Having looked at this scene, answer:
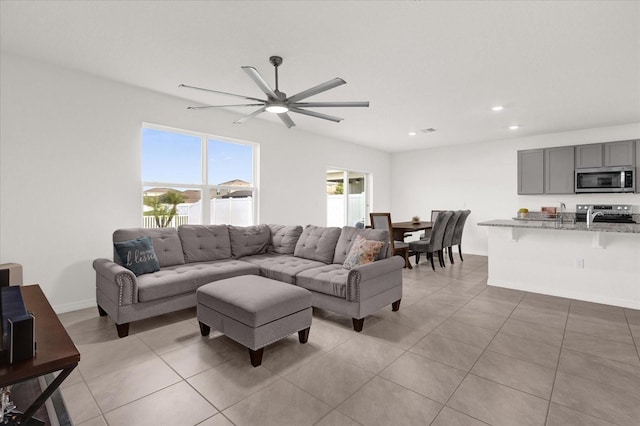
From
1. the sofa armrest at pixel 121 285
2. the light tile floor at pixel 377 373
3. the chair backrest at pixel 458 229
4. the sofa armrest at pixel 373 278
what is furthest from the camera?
the chair backrest at pixel 458 229

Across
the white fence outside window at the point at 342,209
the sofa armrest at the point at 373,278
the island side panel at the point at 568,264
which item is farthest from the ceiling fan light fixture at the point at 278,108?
the white fence outside window at the point at 342,209

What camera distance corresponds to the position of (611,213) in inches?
223

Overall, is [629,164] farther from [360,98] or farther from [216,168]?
[216,168]

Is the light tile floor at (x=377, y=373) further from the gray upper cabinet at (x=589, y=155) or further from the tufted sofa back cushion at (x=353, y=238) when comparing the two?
the gray upper cabinet at (x=589, y=155)

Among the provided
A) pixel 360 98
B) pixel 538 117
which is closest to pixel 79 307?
pixel 360 98

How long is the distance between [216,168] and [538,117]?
543 centimetres

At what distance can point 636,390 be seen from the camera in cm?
201

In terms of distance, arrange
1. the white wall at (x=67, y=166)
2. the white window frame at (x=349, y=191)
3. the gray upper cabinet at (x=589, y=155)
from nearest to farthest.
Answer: the white wall at (x=67, y=166) → the gray upper cabinet at (x=589, y=155) → the white window frame at (x=349, y=191)

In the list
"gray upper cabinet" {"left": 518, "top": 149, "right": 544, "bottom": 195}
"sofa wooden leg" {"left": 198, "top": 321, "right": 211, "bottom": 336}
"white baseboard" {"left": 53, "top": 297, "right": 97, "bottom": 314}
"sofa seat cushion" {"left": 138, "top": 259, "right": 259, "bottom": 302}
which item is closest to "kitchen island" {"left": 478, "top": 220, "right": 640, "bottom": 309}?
"gray upper cabinet" {"left": 518, "top": 149, "right": 544, "bottom": 195}

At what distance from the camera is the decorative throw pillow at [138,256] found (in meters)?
3.17

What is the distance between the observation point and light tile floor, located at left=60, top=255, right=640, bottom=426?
1.79m

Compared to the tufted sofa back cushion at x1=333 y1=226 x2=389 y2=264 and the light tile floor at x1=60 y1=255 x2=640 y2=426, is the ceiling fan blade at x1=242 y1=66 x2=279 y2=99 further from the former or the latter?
the light tile floor at x1=60 y1=255 x2=640 y2=426

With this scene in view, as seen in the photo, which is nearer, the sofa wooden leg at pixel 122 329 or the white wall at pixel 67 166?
the sofa wooden leg at pixel 122 329

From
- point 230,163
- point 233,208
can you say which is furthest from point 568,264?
point 230,163
